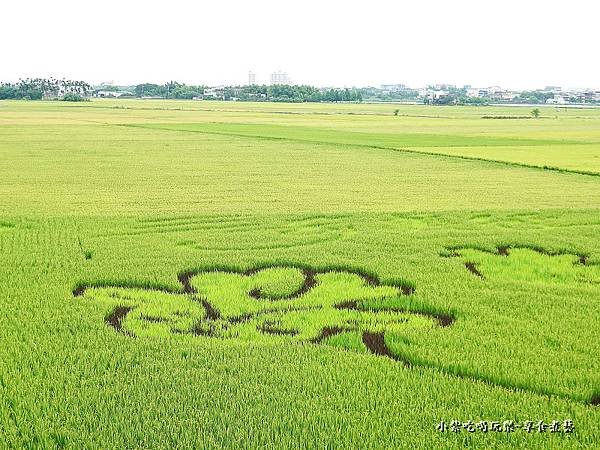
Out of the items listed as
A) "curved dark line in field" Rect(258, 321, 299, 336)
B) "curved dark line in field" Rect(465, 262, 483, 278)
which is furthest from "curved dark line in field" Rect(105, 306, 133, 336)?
"curved dark line in field" Rect(465, 262, 483, 278)

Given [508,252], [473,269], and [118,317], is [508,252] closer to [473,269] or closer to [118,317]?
[473,269]

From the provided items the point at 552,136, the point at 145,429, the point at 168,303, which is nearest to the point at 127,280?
the point at 168,303

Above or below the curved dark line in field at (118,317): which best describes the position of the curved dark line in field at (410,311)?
below

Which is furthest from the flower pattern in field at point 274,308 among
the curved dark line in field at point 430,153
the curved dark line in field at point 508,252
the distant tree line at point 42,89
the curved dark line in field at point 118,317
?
the distant tree line at point 42,89

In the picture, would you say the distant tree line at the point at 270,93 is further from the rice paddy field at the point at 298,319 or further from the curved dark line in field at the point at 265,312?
the curved dark line in field at the point at 265,312

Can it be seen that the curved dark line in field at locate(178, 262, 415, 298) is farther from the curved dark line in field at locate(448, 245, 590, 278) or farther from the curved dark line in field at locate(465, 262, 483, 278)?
the curved dark line in field at locate(448, 245, 590, 278)

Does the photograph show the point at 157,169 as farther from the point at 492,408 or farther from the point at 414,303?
the point at 492,408

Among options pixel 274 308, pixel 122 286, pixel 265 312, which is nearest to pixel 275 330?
pixel 265 312
